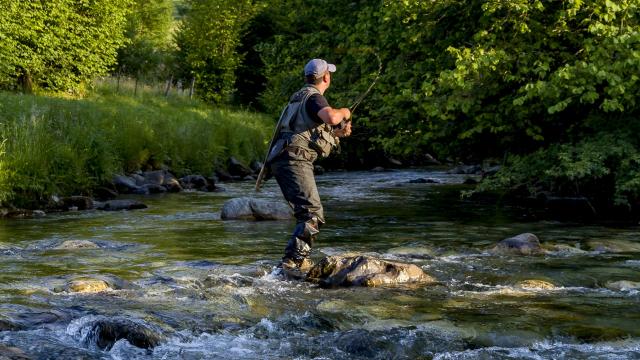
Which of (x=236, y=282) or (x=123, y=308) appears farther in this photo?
(x=236, y=282)

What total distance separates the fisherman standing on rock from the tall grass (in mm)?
7085

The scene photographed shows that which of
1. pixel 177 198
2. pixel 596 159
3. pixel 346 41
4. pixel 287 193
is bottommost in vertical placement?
pixel 177 198

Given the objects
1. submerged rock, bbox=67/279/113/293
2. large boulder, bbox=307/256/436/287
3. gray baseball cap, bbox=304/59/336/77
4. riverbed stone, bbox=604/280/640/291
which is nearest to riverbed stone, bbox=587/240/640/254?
riverbed stone, bbox=604/280/640/291

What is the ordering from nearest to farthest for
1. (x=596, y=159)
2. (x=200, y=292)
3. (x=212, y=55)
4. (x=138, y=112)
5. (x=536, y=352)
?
1. (x=536, y=352)
2. (x=200, y=292)
3. (x=596, y=159)
4. (x=138, y=112)
5. (x=212, y=55)

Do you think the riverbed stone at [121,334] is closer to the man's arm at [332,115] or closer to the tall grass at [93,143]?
the man's arm at [332,115]

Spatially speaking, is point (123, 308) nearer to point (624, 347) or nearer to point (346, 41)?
point (624, 347)

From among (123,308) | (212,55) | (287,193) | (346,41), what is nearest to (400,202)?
(346,41)

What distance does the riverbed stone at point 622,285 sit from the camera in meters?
7.89

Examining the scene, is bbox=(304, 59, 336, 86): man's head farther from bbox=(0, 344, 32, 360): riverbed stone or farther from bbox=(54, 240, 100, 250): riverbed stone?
bbox=(0, 344, 32, 360): riverbed stone

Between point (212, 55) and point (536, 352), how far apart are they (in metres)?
37.8

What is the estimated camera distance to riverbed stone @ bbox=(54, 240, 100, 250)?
1023 centimetres

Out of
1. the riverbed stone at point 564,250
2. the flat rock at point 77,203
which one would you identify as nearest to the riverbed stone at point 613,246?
the riverbed stone at point 564,250

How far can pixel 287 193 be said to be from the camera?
880 cm

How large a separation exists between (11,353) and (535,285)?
498cm
